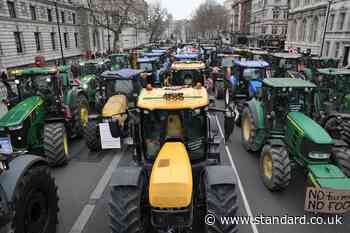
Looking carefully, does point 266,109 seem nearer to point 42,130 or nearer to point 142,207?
point 142,207

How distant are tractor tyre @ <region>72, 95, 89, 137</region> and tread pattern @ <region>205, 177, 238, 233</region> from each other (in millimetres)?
6960

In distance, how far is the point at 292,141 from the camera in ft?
21.1

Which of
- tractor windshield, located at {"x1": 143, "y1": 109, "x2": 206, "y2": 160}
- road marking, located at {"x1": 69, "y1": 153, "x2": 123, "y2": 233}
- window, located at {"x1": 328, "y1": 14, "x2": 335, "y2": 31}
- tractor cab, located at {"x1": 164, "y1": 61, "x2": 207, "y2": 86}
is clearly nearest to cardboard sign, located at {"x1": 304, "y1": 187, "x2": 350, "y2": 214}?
tractor windshield, located at {"x1": 143, "y1": 109, "x2": 206, "y2": 160}

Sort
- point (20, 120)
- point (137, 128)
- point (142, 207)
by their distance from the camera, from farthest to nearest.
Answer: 1. point (20, 120)
2. point (137, 128)
3. point (142, 207)

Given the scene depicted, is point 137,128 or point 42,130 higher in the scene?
point 137,128

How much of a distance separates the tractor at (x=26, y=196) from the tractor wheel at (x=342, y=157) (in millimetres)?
6016

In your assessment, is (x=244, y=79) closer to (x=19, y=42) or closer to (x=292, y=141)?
(x=292, y=141)

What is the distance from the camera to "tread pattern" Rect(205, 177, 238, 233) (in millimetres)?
4012

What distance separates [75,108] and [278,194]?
286 inches

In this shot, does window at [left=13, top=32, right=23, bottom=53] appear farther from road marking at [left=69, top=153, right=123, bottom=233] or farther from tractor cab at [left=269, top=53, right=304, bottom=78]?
road marking at [left=69, top=153, right=123, bottom=233]

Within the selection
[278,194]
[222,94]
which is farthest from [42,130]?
[222,94]

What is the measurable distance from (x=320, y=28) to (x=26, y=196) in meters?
41.9

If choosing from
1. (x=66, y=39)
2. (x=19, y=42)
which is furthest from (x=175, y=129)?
(x=66, y=39)

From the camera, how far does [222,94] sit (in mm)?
15594
